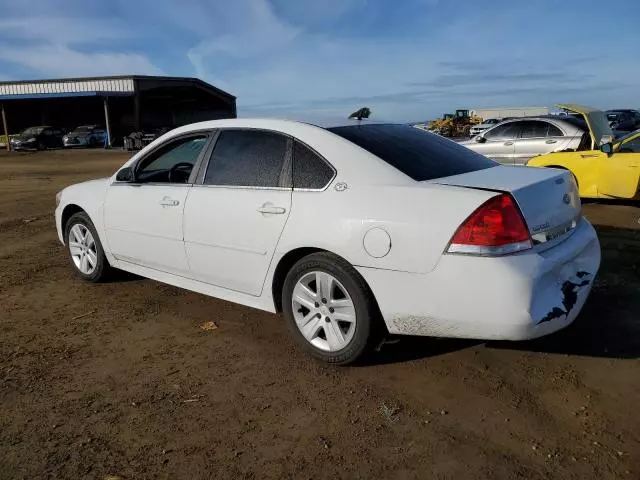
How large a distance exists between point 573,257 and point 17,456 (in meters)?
3.15

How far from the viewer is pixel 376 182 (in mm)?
3336

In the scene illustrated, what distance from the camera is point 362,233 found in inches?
128

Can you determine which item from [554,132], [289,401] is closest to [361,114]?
[289,401]

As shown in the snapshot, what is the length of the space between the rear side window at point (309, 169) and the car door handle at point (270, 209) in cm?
18

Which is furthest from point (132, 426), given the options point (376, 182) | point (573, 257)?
point (573, 257)

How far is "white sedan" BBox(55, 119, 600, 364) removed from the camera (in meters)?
3.00

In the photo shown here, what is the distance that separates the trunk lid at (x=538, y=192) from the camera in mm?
3109

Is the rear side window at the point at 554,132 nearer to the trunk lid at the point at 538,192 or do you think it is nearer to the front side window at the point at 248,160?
the trunk lid at the point at 538,192

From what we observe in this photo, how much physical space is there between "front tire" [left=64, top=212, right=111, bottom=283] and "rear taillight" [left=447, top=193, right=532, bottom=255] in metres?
3.60

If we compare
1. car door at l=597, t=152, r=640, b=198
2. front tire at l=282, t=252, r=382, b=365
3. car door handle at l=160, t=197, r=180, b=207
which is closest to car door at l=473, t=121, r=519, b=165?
car door at l=597, t=152, r=640, b=198

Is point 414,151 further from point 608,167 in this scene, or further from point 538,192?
point 608,167

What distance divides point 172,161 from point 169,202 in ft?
1.90

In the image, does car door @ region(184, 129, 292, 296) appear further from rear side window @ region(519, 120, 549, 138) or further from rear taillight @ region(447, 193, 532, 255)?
rear side window @ region(519, 120, 549, 138)

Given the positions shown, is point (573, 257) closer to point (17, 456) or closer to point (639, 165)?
point (17, 456)
